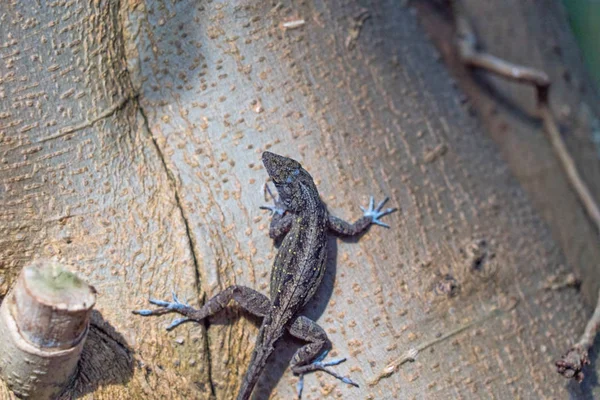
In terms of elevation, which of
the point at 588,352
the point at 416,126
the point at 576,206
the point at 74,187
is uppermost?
the point at 416,126

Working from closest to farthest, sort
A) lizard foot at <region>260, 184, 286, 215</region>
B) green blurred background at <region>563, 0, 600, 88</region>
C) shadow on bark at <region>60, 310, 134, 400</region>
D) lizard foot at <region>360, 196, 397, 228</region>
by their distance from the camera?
shadow on bark at <region>60, 310, 134, 400</region>, lizard foot at <region>360, 196, 397, 228</region>, lizard foot at <region>260, 184, 286, 215</region>, green blurred background at <region>563, 0, 600, 88</region>

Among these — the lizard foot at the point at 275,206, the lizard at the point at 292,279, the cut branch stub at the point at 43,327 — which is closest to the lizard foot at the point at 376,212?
Answer: the lizard at the point at 292,279

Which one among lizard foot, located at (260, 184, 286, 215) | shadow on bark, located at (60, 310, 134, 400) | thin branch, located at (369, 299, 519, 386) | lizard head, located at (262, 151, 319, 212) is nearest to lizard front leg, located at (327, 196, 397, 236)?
lizard head, located at (262, 151, 319, 212)

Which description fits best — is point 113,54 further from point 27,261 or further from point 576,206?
point 576,206

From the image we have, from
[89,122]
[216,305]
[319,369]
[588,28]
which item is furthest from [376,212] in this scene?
[588,28]

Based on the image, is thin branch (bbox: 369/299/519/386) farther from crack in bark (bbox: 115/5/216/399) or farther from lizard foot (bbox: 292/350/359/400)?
crack in bark (bbox: 115/5/216/399)

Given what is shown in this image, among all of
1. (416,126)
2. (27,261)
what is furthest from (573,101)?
(27,261)
